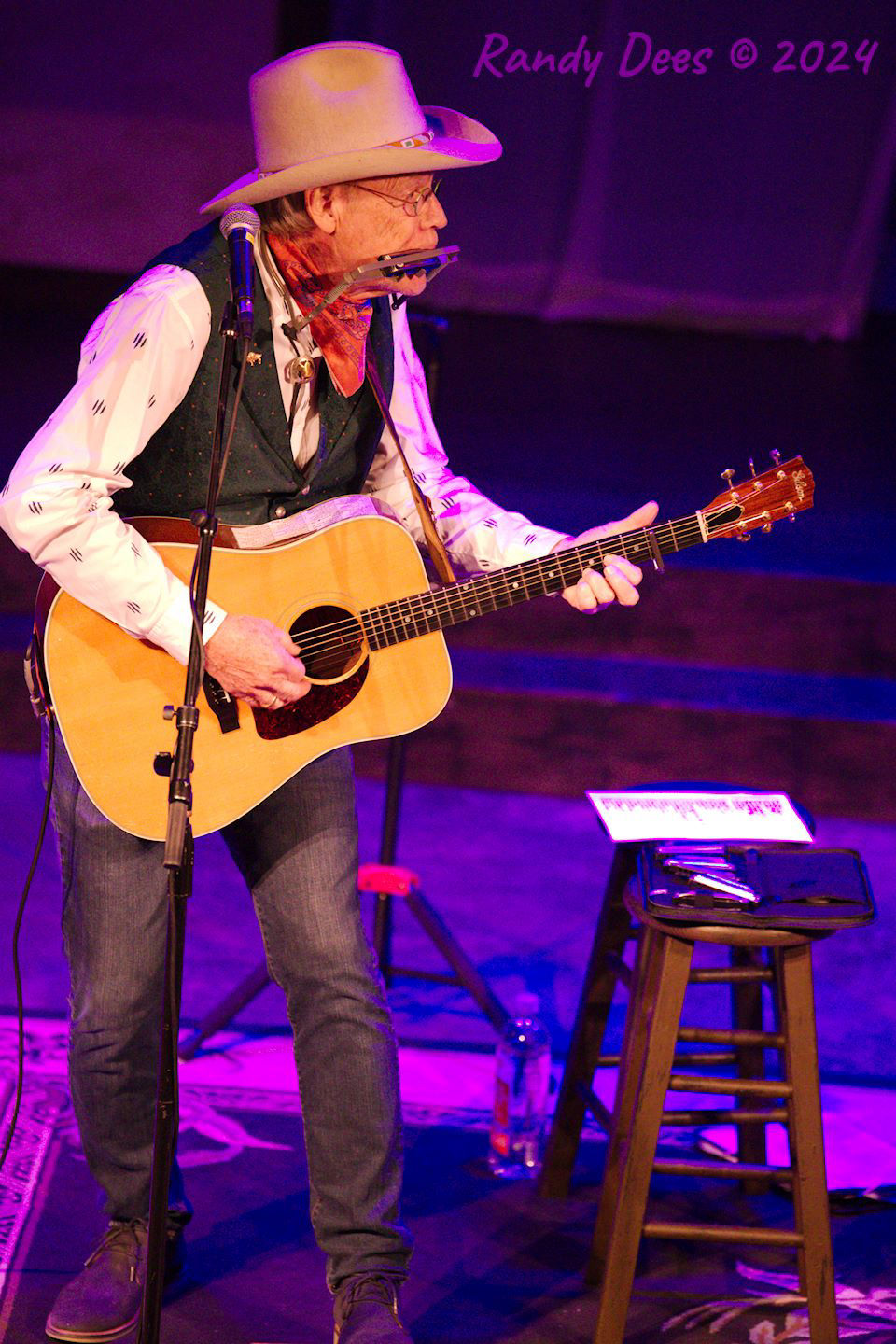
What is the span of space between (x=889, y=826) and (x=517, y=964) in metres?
1.70

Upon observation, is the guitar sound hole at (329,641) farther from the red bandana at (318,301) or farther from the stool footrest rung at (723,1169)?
the stool footrest rung at (723,1169)

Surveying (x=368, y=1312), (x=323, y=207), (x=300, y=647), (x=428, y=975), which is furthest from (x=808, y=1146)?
(x=323, y=207)

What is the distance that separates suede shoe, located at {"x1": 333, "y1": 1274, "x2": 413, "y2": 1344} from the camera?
2.65 m

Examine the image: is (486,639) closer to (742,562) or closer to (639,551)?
(742,562)

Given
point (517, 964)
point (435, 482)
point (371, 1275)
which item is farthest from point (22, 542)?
point (517, 964)

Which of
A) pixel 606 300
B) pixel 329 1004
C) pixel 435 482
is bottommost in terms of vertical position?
pixel 329 1004

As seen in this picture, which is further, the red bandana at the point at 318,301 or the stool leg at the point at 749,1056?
the stool leg at the point at 749,1056

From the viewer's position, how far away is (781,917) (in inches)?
108

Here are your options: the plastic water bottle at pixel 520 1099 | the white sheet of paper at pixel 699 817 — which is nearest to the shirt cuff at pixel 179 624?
the white sheet of paper at pixel 699 817

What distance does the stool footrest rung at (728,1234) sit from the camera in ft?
9.20

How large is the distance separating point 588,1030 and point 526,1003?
73 cm

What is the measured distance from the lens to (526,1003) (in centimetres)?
398

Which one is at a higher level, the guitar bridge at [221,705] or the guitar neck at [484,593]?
the guitar neck at [484,593]

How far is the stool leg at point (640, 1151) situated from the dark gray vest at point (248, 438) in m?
1.04
